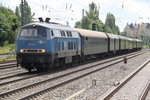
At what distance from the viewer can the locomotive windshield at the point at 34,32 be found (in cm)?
1939

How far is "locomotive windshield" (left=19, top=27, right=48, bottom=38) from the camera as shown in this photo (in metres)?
19.4

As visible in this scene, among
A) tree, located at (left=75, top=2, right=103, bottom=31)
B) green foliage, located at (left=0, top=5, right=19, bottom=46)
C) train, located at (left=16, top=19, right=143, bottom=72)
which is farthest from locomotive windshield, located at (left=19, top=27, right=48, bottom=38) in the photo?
tree, located at (left=75, top=2, right=103, bottom=31)

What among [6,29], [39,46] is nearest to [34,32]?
[39,46]

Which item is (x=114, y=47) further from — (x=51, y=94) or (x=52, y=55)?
(x=51, y=94)

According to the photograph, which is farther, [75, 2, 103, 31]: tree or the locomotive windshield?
[75, 2, 103, 31]: tree

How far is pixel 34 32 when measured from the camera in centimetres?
1956

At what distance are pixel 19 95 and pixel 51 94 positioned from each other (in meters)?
1.23

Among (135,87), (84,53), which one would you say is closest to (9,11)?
(84,53)

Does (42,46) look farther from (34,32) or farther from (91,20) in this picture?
(91,20)

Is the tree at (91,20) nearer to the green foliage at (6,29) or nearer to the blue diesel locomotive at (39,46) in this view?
the green foliage at (6,29)

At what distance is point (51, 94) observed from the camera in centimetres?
1254

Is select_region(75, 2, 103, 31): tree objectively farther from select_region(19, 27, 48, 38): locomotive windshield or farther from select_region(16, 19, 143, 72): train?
select_region(19, 27, 48, 38): locomotive windshield

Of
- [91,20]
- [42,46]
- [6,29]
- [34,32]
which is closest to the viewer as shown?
[42,46]

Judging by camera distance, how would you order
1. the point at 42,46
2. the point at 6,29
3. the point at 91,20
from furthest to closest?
the point at 91,20 → the point at 6,29 → the point at 42,46
